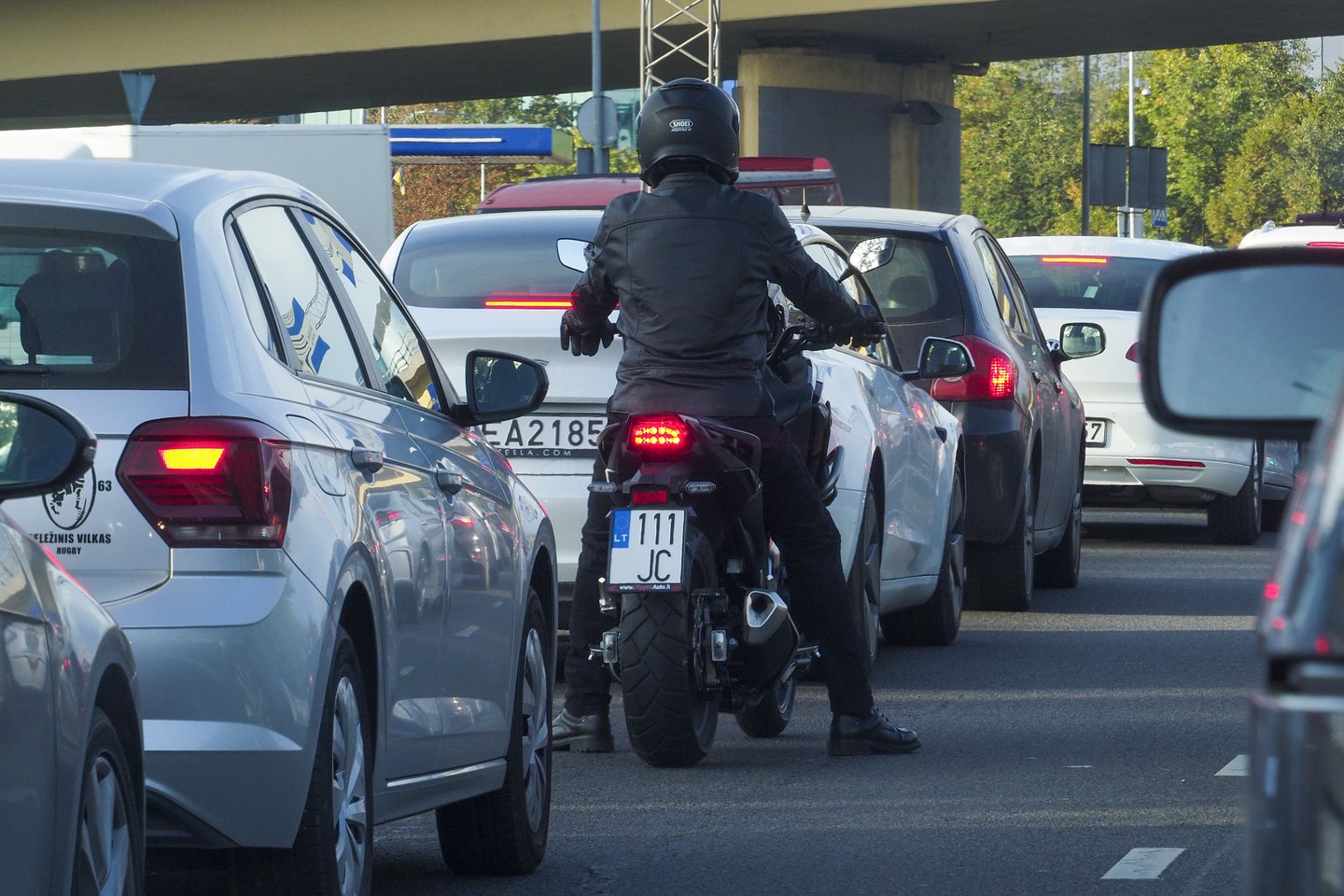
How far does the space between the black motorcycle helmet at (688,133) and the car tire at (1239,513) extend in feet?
29.5

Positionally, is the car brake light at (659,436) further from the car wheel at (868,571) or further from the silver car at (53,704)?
the silver car at (53,704)

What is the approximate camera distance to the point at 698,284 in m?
7.08

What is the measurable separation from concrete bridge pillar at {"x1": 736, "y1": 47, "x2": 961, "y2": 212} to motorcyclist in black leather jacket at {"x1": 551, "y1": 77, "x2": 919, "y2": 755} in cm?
3565

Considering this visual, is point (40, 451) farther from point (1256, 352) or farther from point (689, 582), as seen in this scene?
point (689, 582)

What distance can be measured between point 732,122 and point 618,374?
0.81 metres

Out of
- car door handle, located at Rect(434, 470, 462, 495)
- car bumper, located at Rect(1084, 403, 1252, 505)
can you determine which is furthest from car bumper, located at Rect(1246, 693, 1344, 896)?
car bumper, located at Rect(1084, 403, 1252, 505)

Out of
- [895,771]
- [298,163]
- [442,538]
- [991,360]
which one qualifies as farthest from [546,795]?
[298,163]

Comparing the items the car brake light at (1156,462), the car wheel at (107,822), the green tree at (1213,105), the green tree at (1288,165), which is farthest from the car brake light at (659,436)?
the green tree at (1213,105)

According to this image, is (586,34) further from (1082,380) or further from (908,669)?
(908,669)

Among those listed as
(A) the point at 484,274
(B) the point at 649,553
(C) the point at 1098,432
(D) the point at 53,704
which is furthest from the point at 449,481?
(C) the point at 1098,432

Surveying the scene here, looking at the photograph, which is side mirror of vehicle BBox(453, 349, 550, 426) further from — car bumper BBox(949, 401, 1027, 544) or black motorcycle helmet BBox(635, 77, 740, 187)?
car bumper BBox(949, 401, 1027, 544)

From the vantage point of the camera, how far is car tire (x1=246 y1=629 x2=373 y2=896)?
4473 millimetres

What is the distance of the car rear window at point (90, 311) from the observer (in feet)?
14.7

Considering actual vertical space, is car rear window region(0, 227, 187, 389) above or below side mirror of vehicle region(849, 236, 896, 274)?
below
